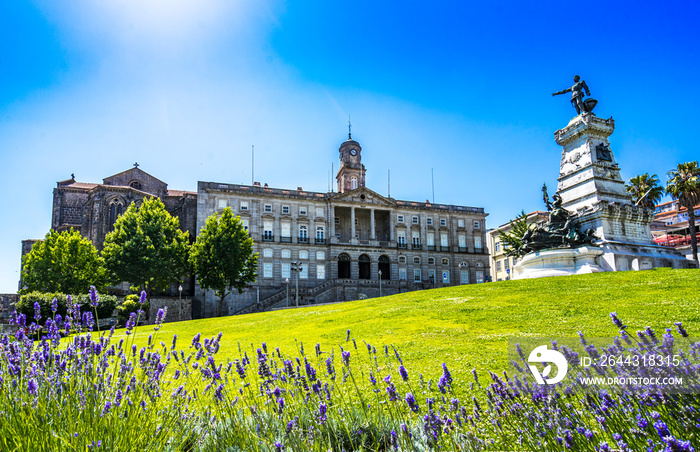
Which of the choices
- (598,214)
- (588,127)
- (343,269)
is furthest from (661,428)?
(343,269)

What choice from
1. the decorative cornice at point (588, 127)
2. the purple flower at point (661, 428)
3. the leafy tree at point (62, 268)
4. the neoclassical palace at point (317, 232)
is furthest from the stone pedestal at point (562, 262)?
the leafy tree at point (62, 268)

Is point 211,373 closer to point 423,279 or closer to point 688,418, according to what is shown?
point 688,418

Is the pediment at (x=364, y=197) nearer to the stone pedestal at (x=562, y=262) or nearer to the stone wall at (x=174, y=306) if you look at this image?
the stone wall at (x=174, y=306)

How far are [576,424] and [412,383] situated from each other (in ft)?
14.7

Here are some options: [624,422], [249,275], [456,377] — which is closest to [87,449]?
[624,422]

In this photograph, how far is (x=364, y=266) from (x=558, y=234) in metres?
39.8

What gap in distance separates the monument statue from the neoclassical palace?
30368 millimetres

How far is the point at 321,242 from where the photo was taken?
193ft

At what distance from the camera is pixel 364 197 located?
2436 inches

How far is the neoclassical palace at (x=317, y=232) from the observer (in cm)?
5400

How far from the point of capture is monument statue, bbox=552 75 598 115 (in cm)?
2598

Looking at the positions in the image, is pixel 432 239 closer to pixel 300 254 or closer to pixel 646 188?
pixel 300 254

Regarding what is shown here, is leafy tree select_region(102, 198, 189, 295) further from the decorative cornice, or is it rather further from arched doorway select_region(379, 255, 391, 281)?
the decorative cornice

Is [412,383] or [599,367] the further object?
[412,383]
